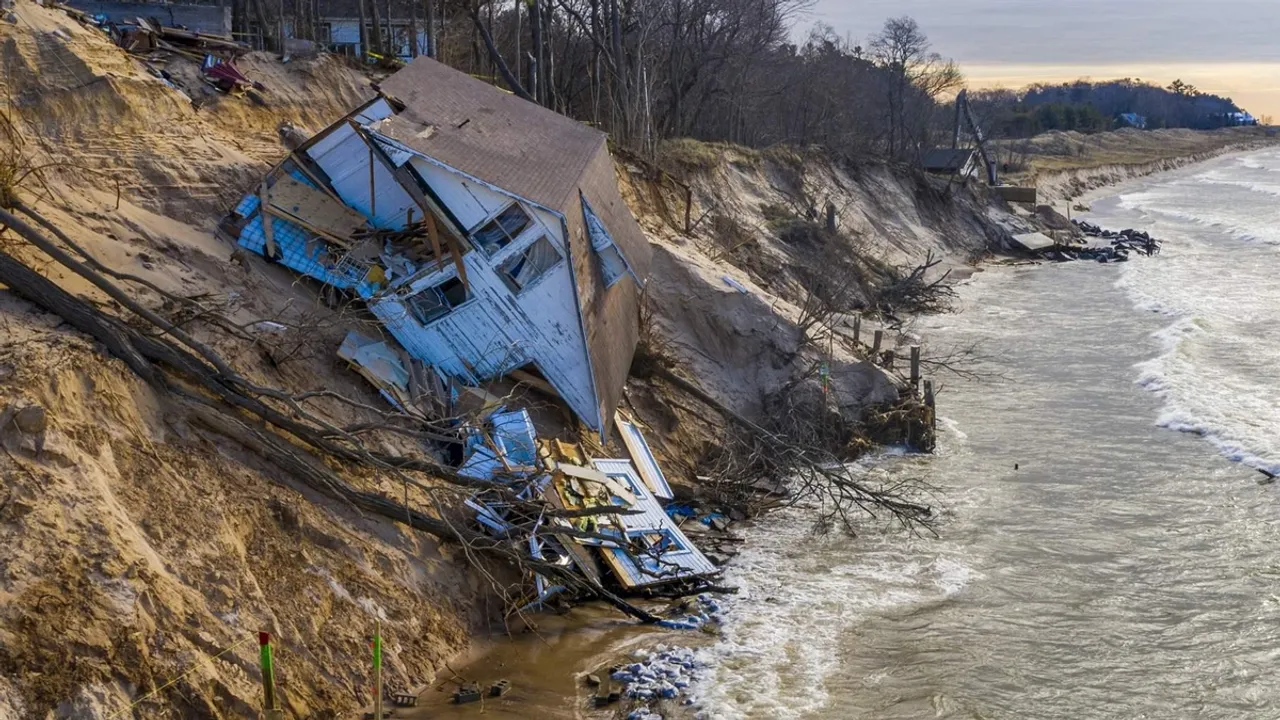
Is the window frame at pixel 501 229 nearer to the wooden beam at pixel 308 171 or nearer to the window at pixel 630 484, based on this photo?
the wooden beam at pixel 308 171

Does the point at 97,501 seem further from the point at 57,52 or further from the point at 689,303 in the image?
the point at 689,303

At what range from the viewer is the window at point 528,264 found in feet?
46.0

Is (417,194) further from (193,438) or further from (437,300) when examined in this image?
(193,438)

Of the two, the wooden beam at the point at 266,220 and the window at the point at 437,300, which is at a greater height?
the wooden beam at the point at 266,220

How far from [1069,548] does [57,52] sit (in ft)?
45.9

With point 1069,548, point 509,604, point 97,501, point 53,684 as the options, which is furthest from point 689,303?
point 53,684

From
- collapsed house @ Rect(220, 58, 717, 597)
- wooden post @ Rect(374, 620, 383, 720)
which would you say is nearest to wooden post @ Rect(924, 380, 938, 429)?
collapsed house @ Rect(220, 58, 717, 597)

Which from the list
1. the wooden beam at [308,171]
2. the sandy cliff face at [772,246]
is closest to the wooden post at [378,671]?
the wooden beam at [308,171]

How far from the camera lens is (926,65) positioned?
210 feet

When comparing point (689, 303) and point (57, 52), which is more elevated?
point (57, 52)

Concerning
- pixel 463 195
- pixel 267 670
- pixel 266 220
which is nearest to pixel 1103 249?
pixel 463 195

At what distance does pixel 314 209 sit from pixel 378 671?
8273 millimetres

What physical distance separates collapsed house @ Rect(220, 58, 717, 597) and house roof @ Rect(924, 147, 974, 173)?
40.4 m

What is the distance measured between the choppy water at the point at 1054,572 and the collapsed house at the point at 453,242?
3482 mm
